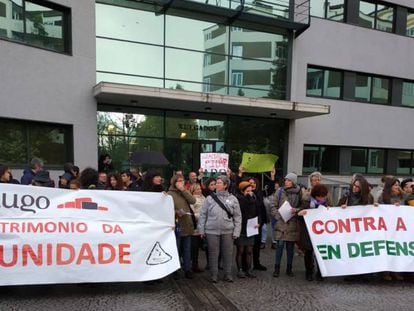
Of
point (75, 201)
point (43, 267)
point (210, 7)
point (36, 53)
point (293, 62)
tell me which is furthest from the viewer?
point (293, 62)

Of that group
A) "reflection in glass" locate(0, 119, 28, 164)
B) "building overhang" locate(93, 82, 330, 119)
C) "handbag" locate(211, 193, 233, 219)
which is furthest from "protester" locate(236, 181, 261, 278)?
"reflection in glass" locate(0, 119, 28, 164)

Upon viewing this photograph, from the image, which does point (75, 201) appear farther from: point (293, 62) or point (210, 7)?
point (293, 62)

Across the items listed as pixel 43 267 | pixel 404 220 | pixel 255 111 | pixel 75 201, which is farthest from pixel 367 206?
pixel 255 111

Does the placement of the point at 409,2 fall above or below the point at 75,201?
above

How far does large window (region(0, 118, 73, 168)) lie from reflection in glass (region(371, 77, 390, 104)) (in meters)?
13.2

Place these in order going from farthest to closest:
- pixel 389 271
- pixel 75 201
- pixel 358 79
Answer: pixel 358 79, pixel 389 271, pixel 75 201

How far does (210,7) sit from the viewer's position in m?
12.6

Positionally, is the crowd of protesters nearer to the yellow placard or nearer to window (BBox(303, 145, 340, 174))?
the yellow placard

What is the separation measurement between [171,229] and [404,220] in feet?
13.0

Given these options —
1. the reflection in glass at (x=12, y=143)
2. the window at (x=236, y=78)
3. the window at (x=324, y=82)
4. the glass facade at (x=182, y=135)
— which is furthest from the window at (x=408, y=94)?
the reflection in glass at (x=12, y=143)

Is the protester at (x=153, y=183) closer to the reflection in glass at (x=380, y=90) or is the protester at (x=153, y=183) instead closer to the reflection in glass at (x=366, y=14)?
the reflection in glass at (x=380, y=90)

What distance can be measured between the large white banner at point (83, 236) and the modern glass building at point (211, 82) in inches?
219

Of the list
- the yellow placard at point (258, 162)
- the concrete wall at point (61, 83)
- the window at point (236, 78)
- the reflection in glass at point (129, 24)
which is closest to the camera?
the concrete wall at point (61, 83)

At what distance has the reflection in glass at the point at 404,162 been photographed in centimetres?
1752
